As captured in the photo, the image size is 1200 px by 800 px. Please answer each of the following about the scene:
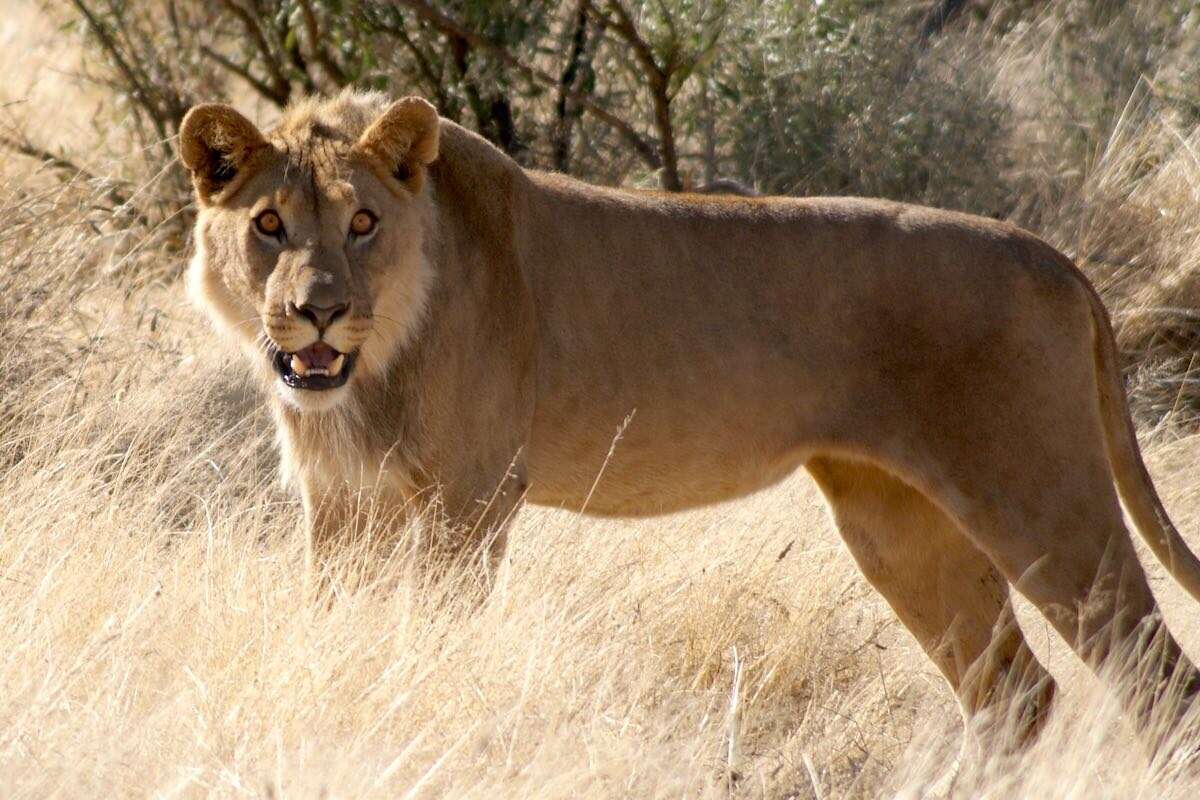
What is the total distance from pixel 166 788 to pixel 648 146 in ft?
20.8

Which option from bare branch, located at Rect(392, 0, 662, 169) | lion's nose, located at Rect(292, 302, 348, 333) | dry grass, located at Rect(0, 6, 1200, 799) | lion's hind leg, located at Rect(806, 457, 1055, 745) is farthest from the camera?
bare branch, located at Rect(392, 0, 662, 169)

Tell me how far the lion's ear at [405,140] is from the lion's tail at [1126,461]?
2022mm

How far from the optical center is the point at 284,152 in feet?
15.5

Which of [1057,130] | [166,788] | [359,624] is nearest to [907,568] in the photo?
[359,624]

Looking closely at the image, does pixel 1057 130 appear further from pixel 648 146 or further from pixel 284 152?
pixel 284 152

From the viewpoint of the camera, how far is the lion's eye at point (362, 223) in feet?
15.2

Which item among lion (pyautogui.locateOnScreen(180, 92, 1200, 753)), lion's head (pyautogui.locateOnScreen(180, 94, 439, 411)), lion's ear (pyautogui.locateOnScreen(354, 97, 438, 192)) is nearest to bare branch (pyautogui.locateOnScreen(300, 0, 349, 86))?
lion (pyautogui.locateOnScreen(180, 92, 1200, 753))

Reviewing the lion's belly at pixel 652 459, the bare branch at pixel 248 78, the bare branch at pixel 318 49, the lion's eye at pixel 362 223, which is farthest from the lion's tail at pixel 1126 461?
the bare branch at pixel 248 78

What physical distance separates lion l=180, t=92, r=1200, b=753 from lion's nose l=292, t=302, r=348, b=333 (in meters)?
0.06

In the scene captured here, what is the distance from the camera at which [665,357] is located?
16.8 ft

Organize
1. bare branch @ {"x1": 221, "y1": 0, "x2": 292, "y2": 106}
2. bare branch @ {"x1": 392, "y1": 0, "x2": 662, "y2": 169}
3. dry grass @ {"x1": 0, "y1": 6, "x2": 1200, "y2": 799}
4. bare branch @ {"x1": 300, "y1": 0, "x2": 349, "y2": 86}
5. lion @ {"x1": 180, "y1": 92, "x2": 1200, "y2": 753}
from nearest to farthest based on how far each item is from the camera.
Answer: dry grass @ {"x1": 0, "y1": 6, "x2": 1200, "y2": 799}, lion @ {"x1": 180, "y1": 92, "x2": 1200, "y2": 753}, bare branch @ {"x1": 392, "y1": 0, "x2": 662, "y2": 169}, bare branch @ {"x1": 300, "y1": 0, "x2": 349, "y2": 86}, bare branch @ {"x1": 221, "y1": 0, "x2": 292, "y2": 106}

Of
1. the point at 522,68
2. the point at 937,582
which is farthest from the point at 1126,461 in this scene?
the point at 522,68

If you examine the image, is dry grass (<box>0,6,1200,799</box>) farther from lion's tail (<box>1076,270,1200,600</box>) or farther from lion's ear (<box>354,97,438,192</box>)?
lion's ear (<box>354,97,438,192</box>)

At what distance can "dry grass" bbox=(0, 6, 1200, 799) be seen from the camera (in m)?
3.72
